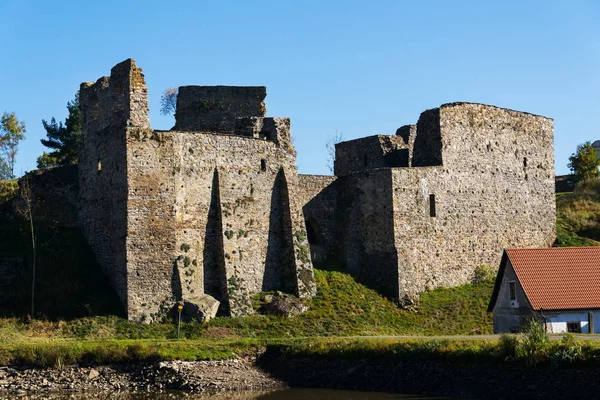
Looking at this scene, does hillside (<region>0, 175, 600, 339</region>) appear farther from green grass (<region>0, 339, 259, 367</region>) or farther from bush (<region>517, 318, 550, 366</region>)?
bush (<region>517, 318, 550, 366</region>)

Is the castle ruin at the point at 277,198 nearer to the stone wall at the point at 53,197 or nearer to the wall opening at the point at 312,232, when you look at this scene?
the wall opening at the point at 312,232

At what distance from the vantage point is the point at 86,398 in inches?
1283

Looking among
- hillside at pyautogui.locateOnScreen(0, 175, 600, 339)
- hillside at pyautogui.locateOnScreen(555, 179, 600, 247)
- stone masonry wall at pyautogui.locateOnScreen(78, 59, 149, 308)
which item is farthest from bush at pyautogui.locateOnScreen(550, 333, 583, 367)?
hillside at pyautogui.locateOnScreen(555, 179, 600, 247)

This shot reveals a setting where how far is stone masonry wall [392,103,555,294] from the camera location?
48.3 meters

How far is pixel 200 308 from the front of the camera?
40875 millimetres

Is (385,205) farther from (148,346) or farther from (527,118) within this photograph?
(148,346)

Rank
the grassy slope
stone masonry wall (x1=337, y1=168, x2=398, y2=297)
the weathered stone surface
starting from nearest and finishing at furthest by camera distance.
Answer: the grassy slope
the weathered stone surface
stone masonry wall (x1=337, y1=168, x2=398, y2=297)

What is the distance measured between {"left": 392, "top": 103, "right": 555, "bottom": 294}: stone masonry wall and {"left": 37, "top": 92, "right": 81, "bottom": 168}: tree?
22077 mm

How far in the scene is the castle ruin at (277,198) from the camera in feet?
137

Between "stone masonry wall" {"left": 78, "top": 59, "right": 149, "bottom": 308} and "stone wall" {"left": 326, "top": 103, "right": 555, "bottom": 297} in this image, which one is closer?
"stone masonry wall" {"left": 78, "top": 59, "right": 149, "bottom": 308}

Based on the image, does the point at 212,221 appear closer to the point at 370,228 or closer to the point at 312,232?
the point at 312,232

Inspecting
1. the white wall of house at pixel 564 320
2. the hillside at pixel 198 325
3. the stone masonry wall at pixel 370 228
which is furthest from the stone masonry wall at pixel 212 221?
the white wall of house at pixel 564 320

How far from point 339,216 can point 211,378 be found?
16313 millimetres

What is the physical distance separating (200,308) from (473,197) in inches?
684
